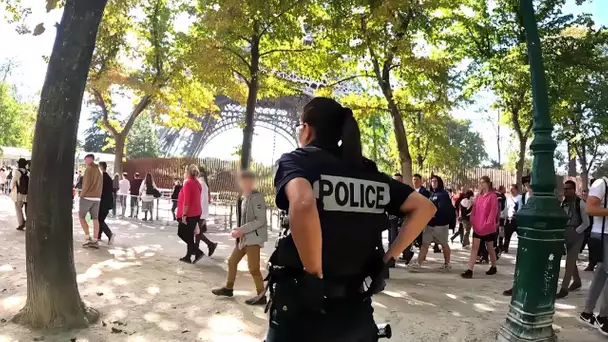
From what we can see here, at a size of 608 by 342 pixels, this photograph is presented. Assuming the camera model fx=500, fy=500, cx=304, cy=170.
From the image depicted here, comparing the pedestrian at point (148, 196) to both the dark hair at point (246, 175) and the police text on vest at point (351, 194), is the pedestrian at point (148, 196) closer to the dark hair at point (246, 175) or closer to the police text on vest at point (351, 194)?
the dark hair at point (246, 175)

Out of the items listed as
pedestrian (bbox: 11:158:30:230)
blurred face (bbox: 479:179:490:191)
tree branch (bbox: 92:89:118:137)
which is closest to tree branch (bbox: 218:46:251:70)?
pedestrian (bbox: 11:158:30:230)

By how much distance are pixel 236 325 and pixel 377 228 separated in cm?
328

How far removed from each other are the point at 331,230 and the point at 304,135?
447 mm

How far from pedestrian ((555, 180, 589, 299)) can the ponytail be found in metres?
5.73

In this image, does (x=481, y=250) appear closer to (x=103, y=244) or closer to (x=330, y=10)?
(x=330, y=10)

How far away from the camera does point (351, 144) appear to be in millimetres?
2078

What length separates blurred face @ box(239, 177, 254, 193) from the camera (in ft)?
17.9

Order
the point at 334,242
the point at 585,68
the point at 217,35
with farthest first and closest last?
the point at 585,68
the point at 217,35
the point at 334,242

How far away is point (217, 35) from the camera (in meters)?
11.1

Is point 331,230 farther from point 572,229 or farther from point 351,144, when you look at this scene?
point 572,229

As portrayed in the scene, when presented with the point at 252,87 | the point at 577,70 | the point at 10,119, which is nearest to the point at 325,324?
the point at 252,87

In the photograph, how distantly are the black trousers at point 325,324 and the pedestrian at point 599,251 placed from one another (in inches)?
156

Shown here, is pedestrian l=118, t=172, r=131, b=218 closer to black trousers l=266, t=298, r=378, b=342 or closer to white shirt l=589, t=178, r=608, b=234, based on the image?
white shirt l=589, t=178, r=608, b=234

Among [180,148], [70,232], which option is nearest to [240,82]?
[70,232]
